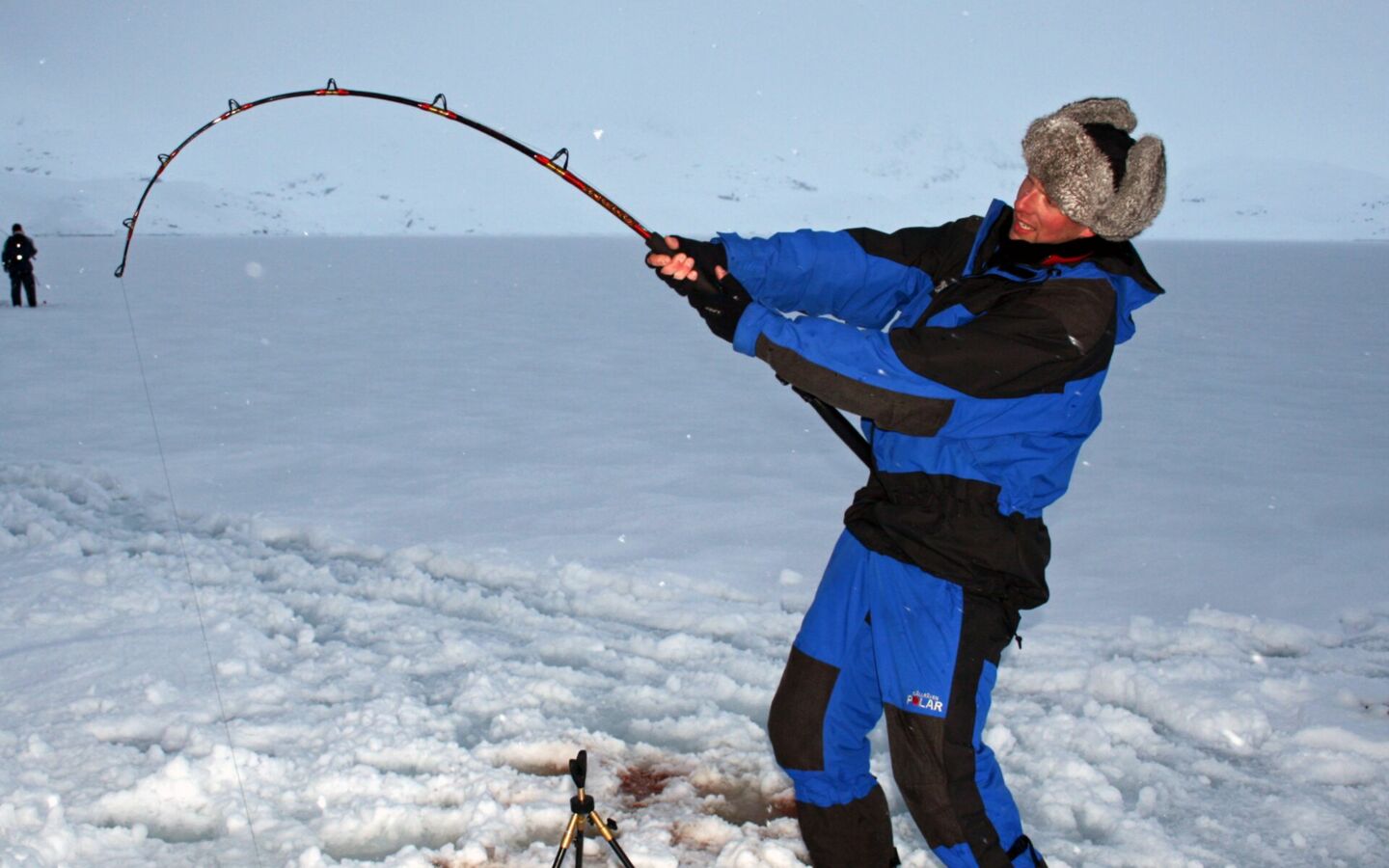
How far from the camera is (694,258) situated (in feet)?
7.76

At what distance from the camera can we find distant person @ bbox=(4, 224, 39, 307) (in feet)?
48.8

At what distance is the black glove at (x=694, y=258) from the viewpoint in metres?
2.32

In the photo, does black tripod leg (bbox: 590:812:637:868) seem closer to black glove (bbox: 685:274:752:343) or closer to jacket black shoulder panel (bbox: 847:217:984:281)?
black glove (bbox: 685:274:752:343)

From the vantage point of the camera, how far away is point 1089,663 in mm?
4152

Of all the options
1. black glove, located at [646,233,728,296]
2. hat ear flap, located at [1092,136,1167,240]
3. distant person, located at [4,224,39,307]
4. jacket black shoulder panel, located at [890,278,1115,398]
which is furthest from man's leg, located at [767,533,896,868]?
distant person, located at [4,224,39,307]

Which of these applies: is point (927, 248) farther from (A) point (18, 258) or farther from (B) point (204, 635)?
(A) point (18, 258)

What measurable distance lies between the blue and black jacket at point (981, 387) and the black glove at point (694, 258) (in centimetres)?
18

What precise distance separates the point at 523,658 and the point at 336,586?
115 cm

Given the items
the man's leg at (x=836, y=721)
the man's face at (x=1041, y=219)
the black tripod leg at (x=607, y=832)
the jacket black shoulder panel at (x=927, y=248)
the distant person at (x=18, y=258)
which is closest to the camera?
the man's face at (x=1041, y=219)

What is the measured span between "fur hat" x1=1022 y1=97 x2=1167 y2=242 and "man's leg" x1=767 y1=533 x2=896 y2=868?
85cm

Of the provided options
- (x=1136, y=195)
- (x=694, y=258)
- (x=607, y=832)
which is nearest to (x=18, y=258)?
(x=694, y=258)

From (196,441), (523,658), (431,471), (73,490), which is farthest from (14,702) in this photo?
(196,441)

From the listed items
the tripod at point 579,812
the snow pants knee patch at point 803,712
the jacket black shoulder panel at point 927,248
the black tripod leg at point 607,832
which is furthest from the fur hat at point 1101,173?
the black tripod leg at point 607,832

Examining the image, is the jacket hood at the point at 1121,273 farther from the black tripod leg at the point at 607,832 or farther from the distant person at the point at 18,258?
the distant person at the point at 18,258
